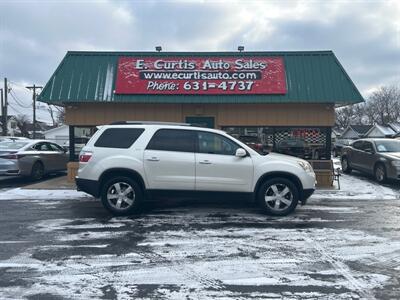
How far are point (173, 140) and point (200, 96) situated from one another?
185 inches

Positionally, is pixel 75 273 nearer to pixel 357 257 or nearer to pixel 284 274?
pixel 284 274

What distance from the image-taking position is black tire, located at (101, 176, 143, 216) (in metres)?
8.77

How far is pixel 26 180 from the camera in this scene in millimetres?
15883

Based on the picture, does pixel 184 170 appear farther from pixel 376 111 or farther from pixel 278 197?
pixel 376 111

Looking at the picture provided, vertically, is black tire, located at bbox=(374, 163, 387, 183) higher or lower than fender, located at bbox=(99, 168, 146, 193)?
lower

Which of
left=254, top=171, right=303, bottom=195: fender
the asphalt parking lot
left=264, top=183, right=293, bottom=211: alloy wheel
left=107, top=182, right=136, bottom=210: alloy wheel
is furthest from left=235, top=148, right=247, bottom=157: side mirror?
left=107, top=182, right=136, bottom=210: alloy wheel

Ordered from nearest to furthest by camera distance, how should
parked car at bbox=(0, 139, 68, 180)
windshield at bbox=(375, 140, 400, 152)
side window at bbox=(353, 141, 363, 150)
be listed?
parked car at bbox=(0, 139, 68, 180), windshield at bbox=(375, 140, 400, 152), side window at bbox=(353, 141, 363, 150)

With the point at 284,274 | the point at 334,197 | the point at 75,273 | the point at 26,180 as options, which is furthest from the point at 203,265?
the point at 26,180

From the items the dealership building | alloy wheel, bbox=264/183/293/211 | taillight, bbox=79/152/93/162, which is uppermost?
the dealership building

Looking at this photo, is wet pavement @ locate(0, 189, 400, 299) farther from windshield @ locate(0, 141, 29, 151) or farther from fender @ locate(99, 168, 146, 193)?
windshield @ locate(0, 141, 29, 151)

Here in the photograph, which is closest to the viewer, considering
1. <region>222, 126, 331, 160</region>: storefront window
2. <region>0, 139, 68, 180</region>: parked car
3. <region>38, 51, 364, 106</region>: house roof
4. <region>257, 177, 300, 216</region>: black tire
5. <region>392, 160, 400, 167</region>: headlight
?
<region>257, 177, 300, 216</region>: black tire

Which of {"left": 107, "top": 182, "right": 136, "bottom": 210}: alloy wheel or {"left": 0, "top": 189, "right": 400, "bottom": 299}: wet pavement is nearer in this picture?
{"left": 0, "top": 189, "right": 400, "bottom": 299}: wet pavement

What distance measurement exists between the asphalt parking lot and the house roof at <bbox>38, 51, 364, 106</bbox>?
4.35 meters

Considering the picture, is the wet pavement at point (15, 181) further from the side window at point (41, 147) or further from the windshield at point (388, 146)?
the windshield at point (388, 146)
